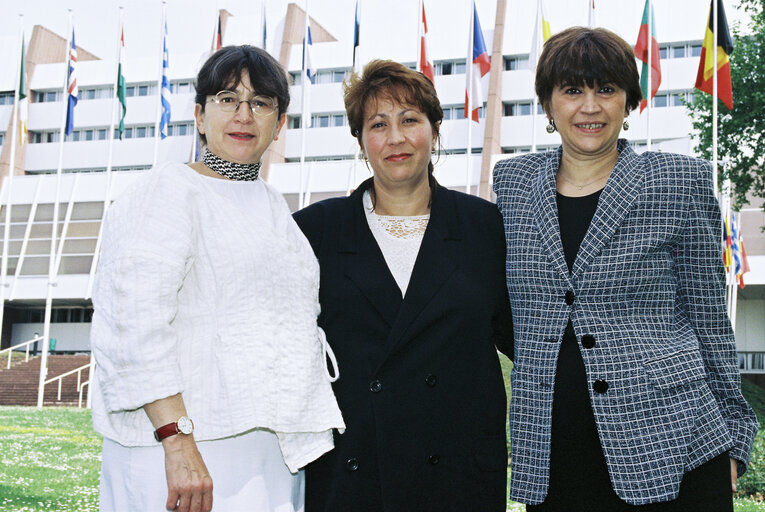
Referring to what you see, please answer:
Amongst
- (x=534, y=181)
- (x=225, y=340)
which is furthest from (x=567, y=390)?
(x=225, y=340)

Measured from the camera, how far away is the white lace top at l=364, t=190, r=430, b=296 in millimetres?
3451

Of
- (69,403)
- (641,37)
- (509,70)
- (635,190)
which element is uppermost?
(509,70)

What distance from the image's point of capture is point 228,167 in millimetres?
3088

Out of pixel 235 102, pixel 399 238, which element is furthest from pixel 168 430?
pixel 399 238

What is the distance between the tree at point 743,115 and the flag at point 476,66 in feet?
24.4

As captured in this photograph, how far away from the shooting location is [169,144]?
41344 millimetres

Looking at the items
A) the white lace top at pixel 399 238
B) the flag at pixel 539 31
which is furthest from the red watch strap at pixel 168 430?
the flag at pixel 539 31

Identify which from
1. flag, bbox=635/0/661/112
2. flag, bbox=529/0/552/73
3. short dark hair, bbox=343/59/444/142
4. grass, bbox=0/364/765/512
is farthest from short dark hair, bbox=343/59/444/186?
flag, bbox=529/0/552/73

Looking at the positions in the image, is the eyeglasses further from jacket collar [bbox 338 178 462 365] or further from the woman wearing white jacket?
jacket collar [bbox 338 178 462 365]

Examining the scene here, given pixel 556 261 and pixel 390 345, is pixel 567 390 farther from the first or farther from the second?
pixel 390 345

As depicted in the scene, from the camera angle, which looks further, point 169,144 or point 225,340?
point 169,144

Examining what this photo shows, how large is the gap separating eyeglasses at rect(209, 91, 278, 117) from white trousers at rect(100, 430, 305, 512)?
1241mm

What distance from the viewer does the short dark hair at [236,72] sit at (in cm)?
304

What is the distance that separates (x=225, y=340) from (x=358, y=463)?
849mm
